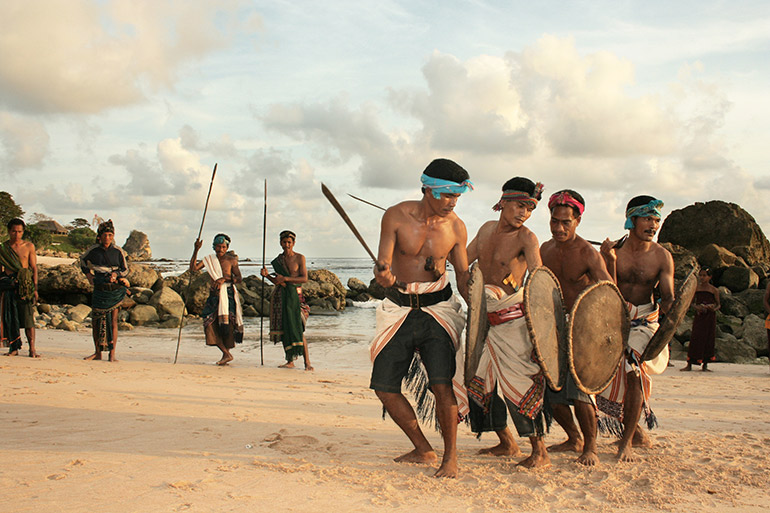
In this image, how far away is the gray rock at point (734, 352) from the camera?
1216 cm

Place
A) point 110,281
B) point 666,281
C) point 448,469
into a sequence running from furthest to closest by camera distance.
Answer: point 110,281 → point 666,281 → point 448,469

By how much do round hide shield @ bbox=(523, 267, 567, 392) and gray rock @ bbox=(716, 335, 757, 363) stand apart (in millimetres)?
9837

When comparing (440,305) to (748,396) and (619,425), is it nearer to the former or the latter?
(619,425)

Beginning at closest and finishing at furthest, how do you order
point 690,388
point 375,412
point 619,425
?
point 619,425, point 375,412, point 690,388

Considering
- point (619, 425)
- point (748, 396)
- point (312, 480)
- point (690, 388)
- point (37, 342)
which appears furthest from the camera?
point (37, 342)

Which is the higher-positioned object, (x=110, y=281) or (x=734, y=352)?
(x=110, y=281)

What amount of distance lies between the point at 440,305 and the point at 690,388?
5.81 m

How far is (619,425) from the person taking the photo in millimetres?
4715

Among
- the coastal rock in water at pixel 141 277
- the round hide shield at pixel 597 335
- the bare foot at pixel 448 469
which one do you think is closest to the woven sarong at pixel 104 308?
the bare foot at pixel 448 469

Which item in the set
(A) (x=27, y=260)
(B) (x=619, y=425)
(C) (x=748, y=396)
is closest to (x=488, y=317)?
(B) (x=619, y=425)

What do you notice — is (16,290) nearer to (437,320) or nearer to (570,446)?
(437,320)

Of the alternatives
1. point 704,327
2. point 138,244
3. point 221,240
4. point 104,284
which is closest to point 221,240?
point 221,240

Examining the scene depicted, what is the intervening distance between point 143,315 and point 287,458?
1421 cm

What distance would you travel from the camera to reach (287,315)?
29.1 feet
